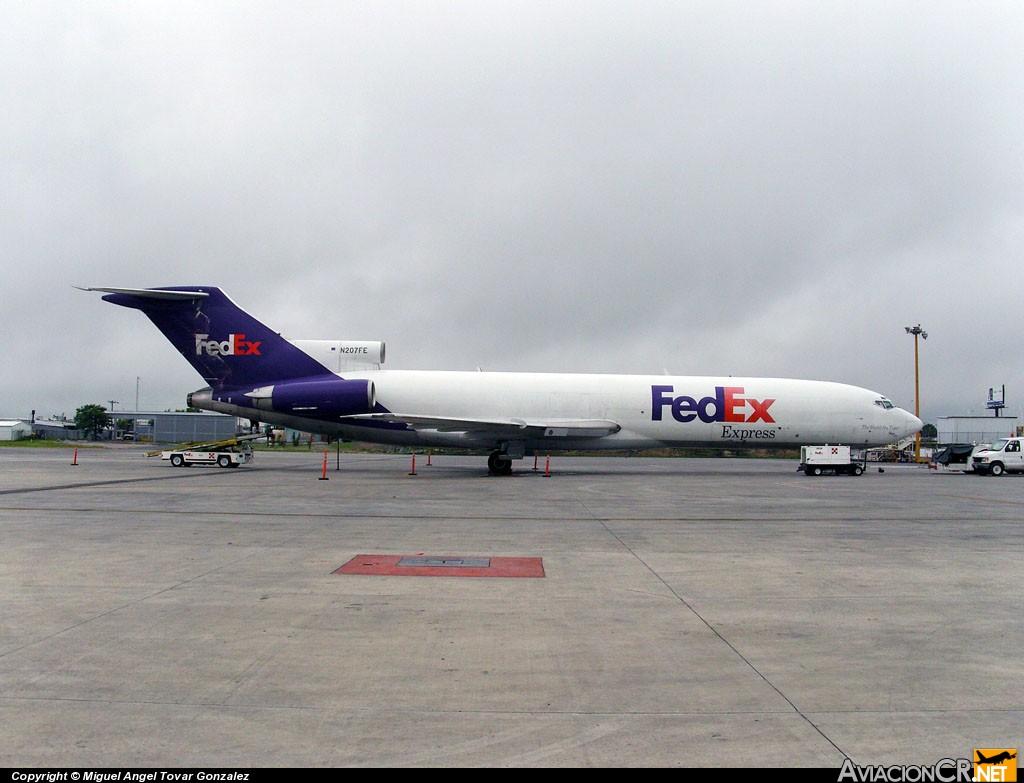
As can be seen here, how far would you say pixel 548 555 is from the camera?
10.1 m

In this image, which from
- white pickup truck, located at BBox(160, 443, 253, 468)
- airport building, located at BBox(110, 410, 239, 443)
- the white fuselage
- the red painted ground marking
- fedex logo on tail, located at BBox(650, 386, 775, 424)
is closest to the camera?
the red painted ground marking

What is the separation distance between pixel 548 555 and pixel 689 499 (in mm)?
9361

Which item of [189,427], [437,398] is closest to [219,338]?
[437,398]

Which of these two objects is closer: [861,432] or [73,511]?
[73,511]

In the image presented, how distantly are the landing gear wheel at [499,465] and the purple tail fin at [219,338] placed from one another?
7.98 meters

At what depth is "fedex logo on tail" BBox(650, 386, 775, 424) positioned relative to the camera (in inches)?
1164

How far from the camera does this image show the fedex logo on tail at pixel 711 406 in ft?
97.0

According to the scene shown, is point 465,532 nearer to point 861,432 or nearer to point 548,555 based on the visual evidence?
point 548,555

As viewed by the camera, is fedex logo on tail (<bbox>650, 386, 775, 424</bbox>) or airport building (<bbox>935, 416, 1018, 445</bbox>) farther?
airport building (<bbox>935, 416, 1018, 445</bbox>)

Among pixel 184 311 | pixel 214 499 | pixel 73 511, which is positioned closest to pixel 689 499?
pixel 214 499

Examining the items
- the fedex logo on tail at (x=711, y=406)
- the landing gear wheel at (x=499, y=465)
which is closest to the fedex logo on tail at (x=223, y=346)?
the landing gear wheel at (x=499, y=465)

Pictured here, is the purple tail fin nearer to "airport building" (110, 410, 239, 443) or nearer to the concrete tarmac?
the concrete tarmac

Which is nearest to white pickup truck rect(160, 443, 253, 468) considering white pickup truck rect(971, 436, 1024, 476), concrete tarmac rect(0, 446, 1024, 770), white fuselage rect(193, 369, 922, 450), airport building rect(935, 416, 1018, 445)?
white fuselage rect(193, 369, 922, 450)

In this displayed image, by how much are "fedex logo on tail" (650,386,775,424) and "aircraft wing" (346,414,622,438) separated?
1.95 m
